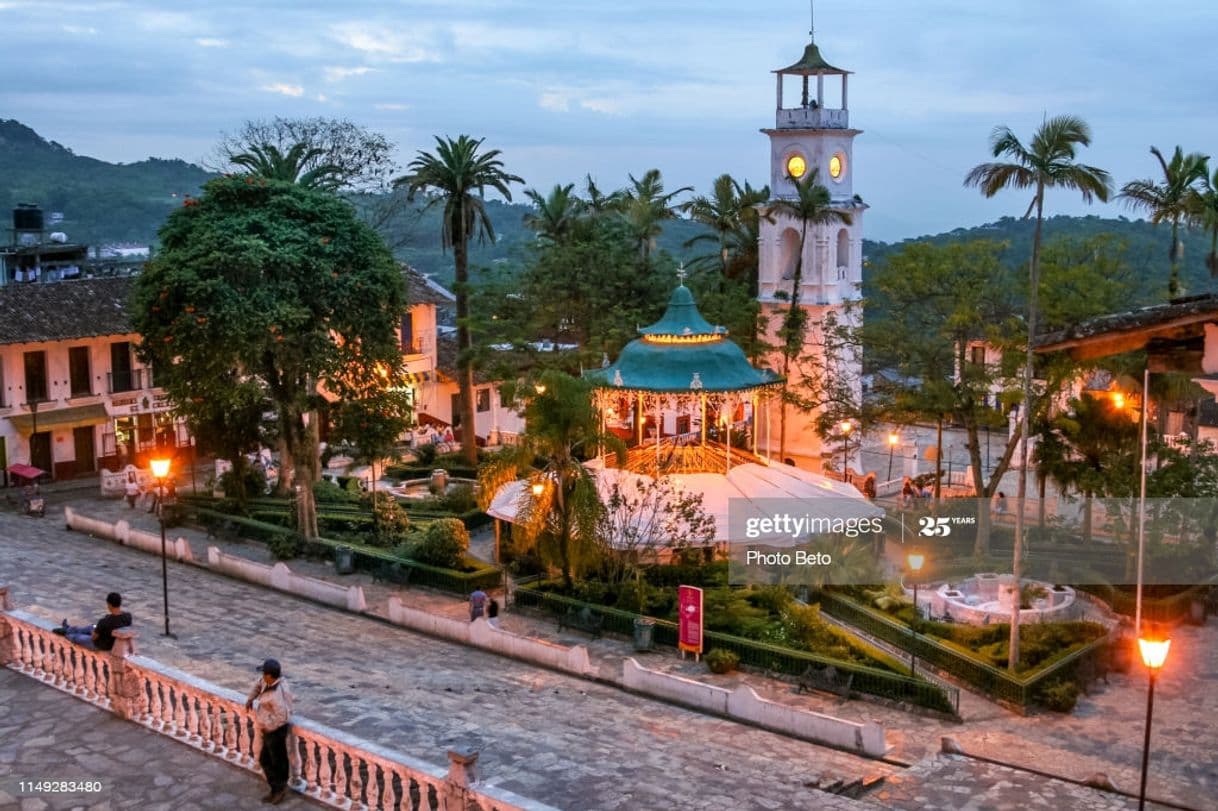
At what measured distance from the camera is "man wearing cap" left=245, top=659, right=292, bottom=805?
493 inches

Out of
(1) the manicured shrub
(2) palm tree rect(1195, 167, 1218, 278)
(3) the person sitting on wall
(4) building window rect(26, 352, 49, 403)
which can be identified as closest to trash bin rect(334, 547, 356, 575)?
(1) the manicured shrub

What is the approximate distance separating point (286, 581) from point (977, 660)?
1366 cm

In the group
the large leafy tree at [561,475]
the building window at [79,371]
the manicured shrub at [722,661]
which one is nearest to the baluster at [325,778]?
the manicured shrub at [722,661]

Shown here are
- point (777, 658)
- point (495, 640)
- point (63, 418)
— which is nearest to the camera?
point (777, 658)

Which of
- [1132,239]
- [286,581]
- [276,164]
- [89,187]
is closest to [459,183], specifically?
[276,164]

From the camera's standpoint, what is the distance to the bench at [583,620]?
2462 cm

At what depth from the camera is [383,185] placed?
50531 millimetres

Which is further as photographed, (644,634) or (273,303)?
(273,303)

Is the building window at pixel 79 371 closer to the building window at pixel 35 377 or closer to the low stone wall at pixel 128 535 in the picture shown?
the building window at pixel 35 377

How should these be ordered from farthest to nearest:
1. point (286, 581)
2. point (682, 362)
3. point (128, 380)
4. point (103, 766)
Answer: point (128, 380) < point (682, 362) < point (286, 581) < point (103, 766)

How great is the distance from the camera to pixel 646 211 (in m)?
43.2

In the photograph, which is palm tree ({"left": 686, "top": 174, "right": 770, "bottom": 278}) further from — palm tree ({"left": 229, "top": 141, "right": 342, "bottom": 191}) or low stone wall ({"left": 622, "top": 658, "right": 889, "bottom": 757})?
low stone wall ({"left": 622, "top": 658, "right": 889, "bottom": 757})

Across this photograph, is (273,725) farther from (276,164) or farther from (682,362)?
(276,164)

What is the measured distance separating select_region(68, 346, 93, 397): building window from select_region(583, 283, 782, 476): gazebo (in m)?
17.2
